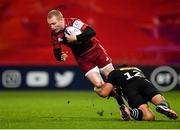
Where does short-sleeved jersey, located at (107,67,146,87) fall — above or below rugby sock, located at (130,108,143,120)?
above

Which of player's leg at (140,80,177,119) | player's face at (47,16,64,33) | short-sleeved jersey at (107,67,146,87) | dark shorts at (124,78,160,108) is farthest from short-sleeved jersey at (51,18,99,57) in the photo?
player's leg at (140,80,177,119)

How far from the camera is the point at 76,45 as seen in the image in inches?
446

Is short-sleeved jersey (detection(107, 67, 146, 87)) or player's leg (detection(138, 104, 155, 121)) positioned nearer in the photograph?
player's leg (detection(138, 104, 155, 121))

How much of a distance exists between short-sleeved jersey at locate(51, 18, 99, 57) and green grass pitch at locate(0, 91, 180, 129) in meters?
1.05

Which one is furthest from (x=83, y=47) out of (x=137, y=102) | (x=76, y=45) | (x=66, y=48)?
(x=66, y=48)

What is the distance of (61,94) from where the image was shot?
17.2 metres

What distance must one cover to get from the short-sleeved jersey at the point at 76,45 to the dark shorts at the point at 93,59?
71 millimetres

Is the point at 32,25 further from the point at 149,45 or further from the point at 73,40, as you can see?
the point at 73,40

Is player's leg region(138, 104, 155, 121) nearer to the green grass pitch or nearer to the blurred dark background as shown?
the green grass pitch

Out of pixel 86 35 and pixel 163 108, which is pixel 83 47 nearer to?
pixel 86 35

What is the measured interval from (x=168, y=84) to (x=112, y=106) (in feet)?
14.8

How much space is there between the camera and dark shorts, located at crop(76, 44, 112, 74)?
11445mm

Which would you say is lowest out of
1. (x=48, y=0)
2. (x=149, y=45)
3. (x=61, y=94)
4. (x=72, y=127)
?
(x=72, y=127)

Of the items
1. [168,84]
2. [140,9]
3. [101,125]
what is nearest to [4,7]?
[140,9]
